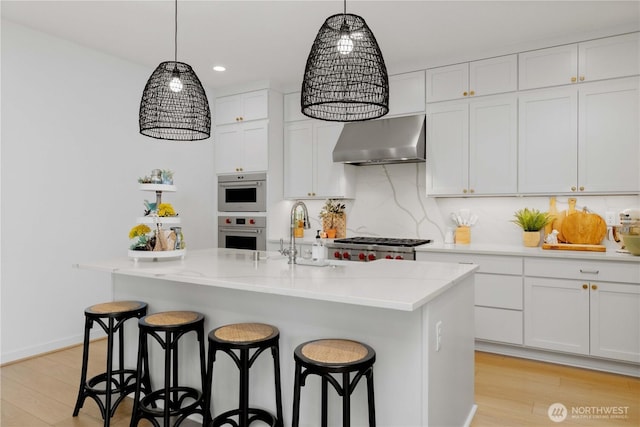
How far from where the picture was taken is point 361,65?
1.86 meters

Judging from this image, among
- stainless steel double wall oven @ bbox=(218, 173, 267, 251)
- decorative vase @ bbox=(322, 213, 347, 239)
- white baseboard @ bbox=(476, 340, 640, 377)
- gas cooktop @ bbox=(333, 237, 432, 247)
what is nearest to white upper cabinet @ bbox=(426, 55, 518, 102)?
gas cooktop @ bbox=(333, 237, 432, 247)

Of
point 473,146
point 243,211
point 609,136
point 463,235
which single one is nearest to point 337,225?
point 243,211

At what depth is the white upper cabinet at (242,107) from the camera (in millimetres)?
4824

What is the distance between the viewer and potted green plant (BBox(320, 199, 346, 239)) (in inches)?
193

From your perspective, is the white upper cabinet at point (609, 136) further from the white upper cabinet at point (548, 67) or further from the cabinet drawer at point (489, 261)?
the cabinet drawer at point (489, 261)

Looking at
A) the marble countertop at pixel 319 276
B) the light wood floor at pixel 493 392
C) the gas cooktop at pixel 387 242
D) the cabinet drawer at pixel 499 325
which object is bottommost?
the light wood floor at pixel 493 392

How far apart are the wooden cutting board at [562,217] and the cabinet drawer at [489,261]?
0.58 meters

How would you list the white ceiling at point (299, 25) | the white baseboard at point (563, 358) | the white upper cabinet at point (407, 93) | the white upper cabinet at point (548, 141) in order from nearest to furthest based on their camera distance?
the white ceiling at point (299, 25) → the white baseboard at point (563, 358) → the white upper cabinet at point (548, 141) → the white upper cabinet at point (407, 93)

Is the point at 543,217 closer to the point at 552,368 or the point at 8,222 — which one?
the point at 552,368

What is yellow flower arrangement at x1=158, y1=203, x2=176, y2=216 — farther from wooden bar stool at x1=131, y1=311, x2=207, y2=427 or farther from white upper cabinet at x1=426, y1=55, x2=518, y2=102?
white upper cabinet at x1=426, y1=55, x2=518, y2=102

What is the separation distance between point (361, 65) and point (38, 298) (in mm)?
3354

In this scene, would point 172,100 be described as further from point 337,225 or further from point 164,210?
point 337,225

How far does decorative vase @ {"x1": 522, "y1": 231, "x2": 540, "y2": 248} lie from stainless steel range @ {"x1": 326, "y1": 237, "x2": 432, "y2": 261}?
0.87m

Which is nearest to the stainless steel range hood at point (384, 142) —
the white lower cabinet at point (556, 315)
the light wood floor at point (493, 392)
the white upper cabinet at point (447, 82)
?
the white upper cabinet at point (447, 82)
